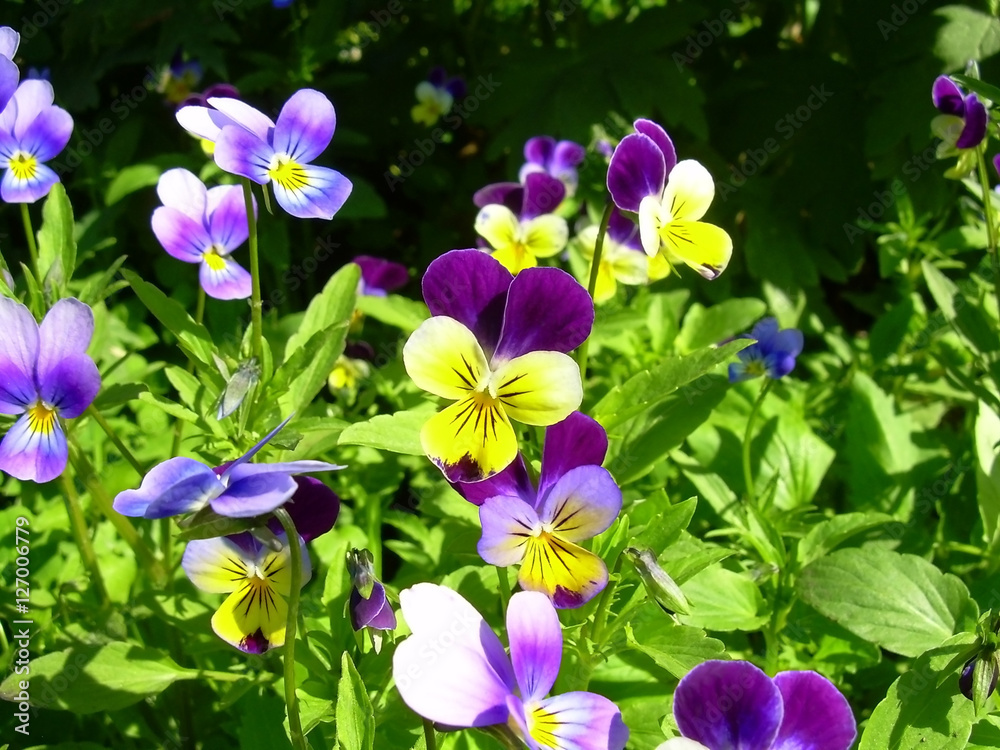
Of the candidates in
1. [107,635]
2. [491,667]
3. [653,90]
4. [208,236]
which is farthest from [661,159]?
[653,90]

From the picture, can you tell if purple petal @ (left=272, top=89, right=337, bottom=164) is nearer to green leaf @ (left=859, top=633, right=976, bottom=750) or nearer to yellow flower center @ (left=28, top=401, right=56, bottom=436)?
yellow flower center @ (left=28, top=401, right=56, bottom=436)

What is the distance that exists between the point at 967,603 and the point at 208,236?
55.4 inches

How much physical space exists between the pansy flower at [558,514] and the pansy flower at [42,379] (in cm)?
48

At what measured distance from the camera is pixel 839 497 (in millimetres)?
2326

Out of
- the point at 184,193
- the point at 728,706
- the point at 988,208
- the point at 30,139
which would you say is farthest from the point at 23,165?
the point at 988,208

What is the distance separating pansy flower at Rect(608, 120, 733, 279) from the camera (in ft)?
3.83

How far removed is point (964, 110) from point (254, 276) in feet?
4.34

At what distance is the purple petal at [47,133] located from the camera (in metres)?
1.46

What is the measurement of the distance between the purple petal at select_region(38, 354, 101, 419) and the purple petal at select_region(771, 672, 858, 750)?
833 millimetres

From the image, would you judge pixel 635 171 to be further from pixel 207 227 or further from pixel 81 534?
pixel 81 534

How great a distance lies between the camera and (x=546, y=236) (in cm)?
181

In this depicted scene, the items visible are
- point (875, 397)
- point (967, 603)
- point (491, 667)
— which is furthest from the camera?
point (875, 397)

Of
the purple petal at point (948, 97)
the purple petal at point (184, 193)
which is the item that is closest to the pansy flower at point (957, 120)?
the purple petal at point (948, 97)

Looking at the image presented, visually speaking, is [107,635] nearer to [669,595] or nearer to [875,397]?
[669,595]
